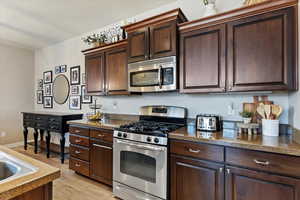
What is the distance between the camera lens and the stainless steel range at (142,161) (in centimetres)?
192

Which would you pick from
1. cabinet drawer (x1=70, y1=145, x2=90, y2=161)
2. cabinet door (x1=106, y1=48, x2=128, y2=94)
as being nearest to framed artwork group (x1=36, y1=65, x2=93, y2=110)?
cabinet door (x1=106, y1=48, x2=128, y2=94)

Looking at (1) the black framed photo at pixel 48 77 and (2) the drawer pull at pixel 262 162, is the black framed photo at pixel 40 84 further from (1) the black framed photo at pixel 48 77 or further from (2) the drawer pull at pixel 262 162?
(2) the drawer pull at pixel 262 162

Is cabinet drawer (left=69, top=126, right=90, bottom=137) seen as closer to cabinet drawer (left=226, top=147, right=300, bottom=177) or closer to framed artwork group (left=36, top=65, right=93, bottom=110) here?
framed artwork group (left=36, top=65, right=93, bottom=110)

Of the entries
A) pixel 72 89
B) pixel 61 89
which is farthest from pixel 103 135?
pixel 61 89

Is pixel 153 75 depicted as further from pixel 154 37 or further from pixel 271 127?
pixel 271 127

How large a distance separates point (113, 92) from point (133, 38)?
3.03 ft

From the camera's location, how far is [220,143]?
1.59 metres

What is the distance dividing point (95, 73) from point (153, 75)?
4.20 feet

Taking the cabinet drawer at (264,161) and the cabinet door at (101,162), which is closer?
the cabinet drawer at (264,161)

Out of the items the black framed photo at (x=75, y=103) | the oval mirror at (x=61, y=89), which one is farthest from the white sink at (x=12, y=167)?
the oval mirror at (x=61, y=89)

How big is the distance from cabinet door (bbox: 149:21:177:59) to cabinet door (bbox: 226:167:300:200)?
1.45 meters

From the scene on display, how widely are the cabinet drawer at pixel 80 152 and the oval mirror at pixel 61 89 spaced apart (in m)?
1.74

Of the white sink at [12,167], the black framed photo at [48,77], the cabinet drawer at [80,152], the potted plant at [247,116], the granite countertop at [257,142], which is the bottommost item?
the cabinet drawer at [80,152]

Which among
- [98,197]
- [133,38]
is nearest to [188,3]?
[133,38]
